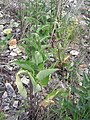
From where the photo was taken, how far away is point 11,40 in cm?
193

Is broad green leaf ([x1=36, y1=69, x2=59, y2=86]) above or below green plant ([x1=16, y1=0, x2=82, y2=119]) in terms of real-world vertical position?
below

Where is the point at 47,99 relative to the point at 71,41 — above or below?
below

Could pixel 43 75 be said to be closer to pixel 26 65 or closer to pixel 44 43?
pixel 26 65

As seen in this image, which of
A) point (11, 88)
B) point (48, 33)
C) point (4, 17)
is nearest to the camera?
point (11, 88)

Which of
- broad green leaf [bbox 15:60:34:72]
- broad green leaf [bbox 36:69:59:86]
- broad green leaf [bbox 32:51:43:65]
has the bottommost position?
broad green leaf [bbox 36:69:59:86]

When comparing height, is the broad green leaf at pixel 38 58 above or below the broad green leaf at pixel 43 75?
above

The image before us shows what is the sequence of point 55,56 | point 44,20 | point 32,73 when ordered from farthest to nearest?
1. point 44,20
2. point 55,56
3. point 32,73

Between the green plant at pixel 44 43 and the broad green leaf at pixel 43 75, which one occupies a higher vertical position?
the green plant at pixel 44 43

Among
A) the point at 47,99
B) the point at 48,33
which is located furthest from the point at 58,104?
the point at 48,33

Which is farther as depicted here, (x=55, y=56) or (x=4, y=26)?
(x=4, y=26)

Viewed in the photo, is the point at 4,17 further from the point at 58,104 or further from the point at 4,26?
the point at 58,104

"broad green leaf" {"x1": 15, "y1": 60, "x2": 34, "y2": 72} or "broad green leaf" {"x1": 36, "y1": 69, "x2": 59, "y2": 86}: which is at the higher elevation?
"broad green leaf" {"x1": 15, "y1": 60, "x2": 34, "y2": 72}

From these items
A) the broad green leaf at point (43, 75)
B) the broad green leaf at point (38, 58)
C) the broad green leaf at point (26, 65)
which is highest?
the broad green leaf at point (38, 58)

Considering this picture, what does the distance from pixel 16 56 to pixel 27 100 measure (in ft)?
1.33
